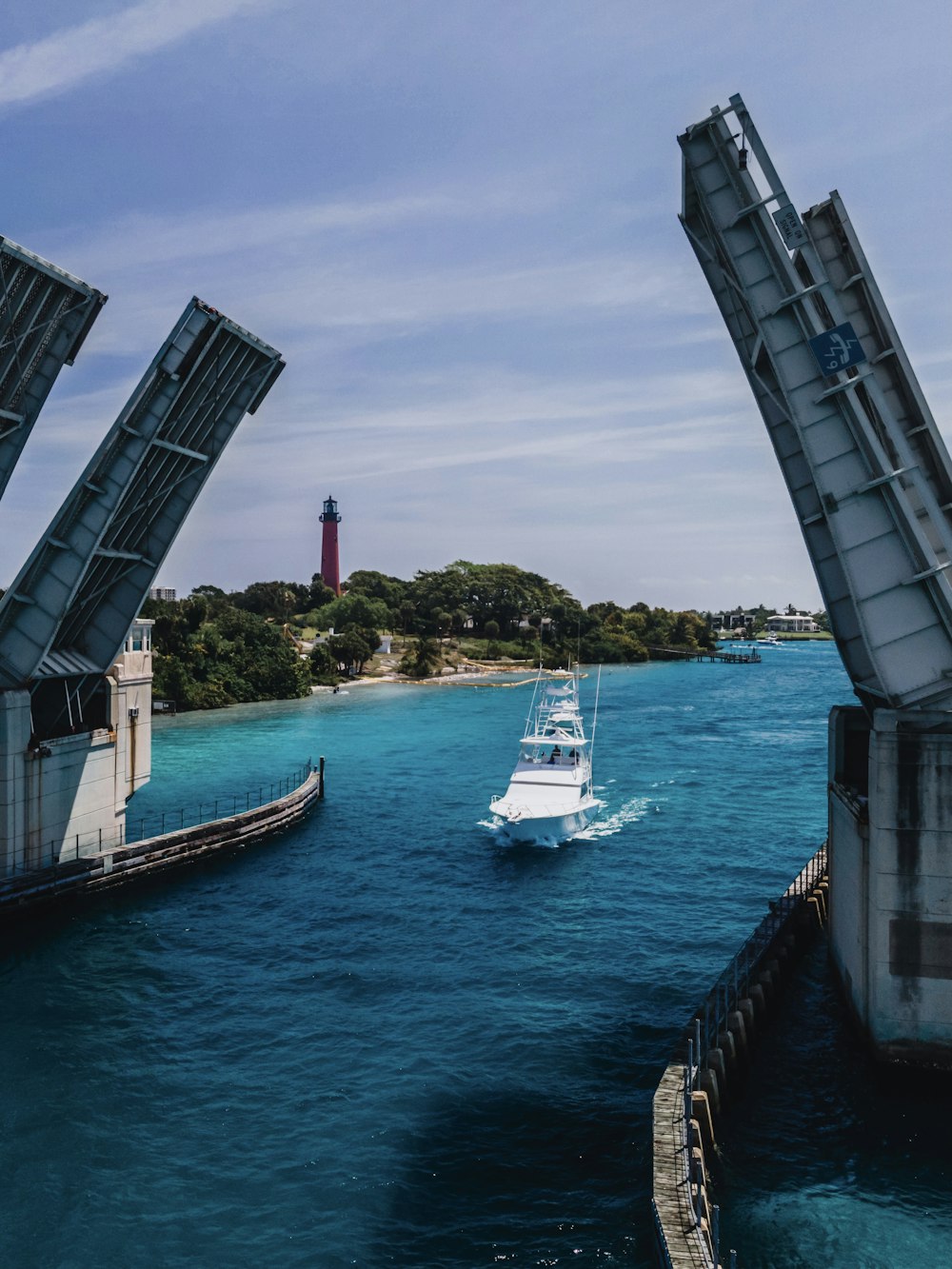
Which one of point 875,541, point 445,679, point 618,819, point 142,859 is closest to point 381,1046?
point 875,541

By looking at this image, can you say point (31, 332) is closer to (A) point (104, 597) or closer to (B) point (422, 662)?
(A) point (104, 597)

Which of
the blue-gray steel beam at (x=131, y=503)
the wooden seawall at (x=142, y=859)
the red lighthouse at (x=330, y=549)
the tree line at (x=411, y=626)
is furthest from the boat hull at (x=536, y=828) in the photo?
the red lighthouse at (x=330, y=549)

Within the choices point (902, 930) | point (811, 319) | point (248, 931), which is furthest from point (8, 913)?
point (811, 319)

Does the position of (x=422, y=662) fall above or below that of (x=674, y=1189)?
above

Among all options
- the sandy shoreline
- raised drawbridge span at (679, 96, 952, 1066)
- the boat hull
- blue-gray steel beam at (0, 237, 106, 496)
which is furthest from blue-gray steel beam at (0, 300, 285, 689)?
the sandy shoreline

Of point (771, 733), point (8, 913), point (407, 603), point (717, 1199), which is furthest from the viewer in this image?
point (407, 603)

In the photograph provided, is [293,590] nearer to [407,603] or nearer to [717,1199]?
[407,603]
